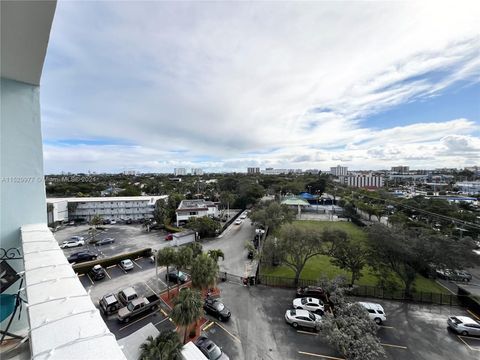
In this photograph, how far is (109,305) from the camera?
1245 centimetres

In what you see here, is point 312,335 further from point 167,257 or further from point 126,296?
point 126,296

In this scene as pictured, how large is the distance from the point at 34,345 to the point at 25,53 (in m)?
4.19

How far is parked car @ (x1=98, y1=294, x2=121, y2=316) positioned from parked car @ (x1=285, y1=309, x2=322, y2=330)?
993 centimetres

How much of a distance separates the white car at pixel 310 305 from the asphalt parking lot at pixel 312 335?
2.66 ft

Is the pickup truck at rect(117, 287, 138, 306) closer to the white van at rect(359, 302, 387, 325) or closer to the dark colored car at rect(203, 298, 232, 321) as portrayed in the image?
the dark colored car at rect(203, 298, 232, 321)

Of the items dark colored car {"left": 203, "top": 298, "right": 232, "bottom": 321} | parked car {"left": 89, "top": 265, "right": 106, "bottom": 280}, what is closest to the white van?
dark colored car {"left": 203, "top": 298, "right": 232, "bottom": 321}

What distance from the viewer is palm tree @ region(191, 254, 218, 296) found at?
39.6 ft

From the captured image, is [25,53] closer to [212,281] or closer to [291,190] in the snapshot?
[212,281]

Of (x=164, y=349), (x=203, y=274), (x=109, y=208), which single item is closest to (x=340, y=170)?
(x=109, y=208)

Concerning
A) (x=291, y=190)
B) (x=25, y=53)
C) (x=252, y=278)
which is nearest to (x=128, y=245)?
(x=252, y=278)

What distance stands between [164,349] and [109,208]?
3465 cm

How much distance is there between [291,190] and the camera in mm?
61188

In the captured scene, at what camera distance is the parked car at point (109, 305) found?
12377 mm

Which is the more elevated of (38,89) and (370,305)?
(38,89)
